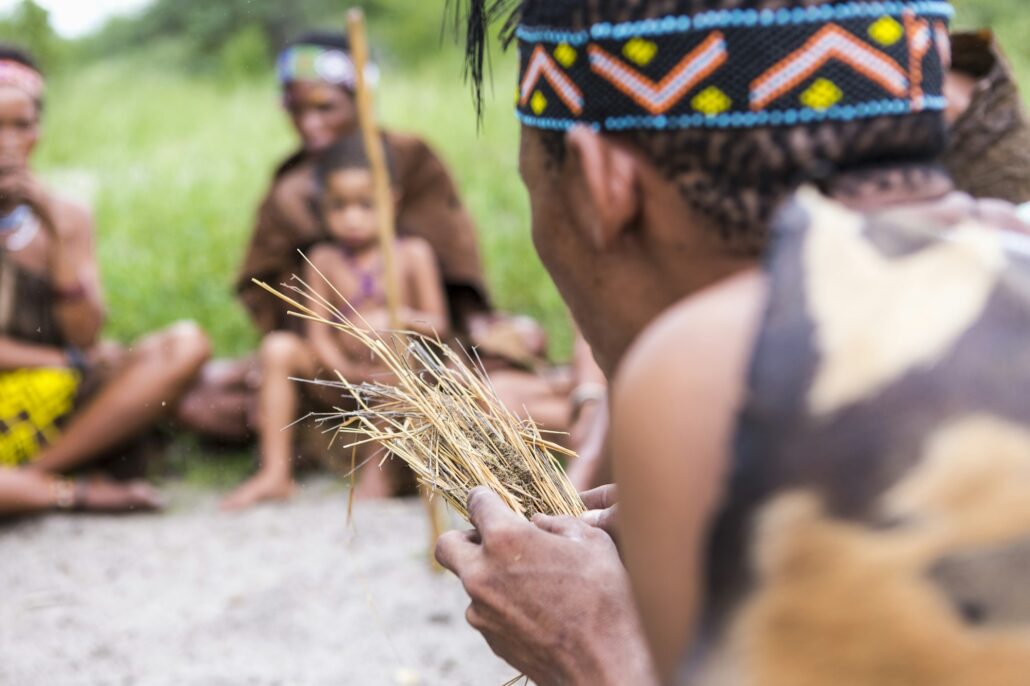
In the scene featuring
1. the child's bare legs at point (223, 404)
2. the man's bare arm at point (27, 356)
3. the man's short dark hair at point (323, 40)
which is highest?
the man's short dark hair at point (323, 40)

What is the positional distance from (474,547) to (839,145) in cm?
78

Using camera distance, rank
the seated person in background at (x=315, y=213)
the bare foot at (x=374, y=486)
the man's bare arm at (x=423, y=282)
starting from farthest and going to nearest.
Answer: the seated person in background at (x=315, y=213) → the man's bare arm at (x=423, y=282) → the bare foot at (x=374, y=486)

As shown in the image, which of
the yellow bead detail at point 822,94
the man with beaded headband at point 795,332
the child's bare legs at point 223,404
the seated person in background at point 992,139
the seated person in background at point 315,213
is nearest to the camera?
the man with beaded headband at point 795,332

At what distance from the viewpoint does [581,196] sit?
138 centimetres

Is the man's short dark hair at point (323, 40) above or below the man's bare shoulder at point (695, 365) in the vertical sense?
above

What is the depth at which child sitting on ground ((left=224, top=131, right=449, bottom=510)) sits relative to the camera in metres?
5.26

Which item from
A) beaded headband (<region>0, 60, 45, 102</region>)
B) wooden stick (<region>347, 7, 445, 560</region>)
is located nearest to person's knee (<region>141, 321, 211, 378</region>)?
beaded headband (<region>0, 60, 45, 102</region>)

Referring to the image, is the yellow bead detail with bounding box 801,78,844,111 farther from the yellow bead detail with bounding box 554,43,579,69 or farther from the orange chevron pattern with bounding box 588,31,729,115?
the yellow bead detail with bounding box 554,43,579,69

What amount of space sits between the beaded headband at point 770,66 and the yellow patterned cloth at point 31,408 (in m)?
4.50

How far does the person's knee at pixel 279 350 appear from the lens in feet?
17.4

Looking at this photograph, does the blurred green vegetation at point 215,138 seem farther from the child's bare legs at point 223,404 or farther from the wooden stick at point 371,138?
the child's bare legs at point 223,404

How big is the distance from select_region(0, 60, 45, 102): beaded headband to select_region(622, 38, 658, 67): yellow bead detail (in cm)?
470

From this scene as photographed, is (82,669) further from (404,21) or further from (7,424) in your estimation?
(404,21)

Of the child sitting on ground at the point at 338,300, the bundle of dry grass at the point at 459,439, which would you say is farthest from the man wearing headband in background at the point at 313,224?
the bundle of dry grass at the point at 459,439
